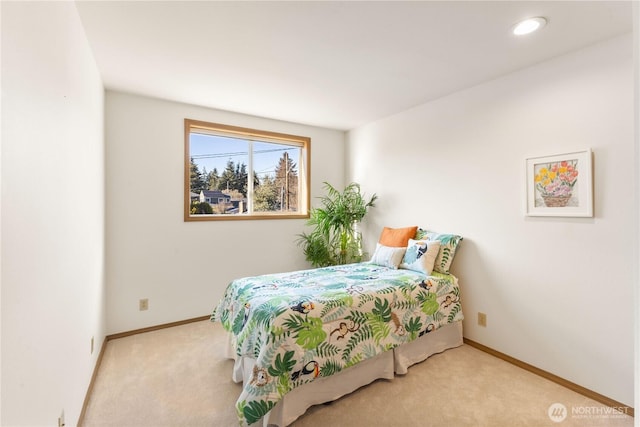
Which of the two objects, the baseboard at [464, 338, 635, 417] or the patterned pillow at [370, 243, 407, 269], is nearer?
the baseboard at [464, 338, 635, 417]

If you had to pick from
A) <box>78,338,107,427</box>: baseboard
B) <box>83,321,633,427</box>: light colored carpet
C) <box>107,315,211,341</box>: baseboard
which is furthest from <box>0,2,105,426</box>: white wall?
<box>107,315,211,341</box>: baseboard

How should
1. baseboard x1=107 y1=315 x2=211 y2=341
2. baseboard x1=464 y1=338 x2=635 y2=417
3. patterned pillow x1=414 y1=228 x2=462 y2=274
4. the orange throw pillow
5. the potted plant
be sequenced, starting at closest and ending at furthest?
baseboard x1=464 y1=338 x2=635 y2=417 < patterned pillow x1=414 y1=228 x2=462 y2=274 < baseboard x1=107 y1=315 x2=211 y2=341 < the orange throw pillow < the potted plant

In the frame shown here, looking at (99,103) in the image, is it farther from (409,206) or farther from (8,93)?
(409,206)

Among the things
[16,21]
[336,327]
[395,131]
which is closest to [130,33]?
[16,21]

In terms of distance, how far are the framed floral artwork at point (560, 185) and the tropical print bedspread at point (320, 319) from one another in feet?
3.22

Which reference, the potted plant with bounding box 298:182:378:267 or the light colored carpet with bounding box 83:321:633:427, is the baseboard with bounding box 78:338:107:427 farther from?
the potted plant with bounding box 298:182:378:267

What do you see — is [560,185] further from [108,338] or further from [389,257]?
[108,338]

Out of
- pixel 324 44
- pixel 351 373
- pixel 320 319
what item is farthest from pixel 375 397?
pixel 324 44

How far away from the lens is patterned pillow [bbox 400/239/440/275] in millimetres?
2730

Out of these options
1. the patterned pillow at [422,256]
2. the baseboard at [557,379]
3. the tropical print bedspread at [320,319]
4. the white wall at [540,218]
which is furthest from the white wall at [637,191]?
the patterned pillow at [422,256]

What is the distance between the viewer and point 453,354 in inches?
102

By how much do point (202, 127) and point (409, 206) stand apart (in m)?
2.57

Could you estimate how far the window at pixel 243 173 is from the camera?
11.3 ft

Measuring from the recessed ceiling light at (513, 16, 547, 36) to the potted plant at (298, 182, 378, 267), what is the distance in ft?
7.43
